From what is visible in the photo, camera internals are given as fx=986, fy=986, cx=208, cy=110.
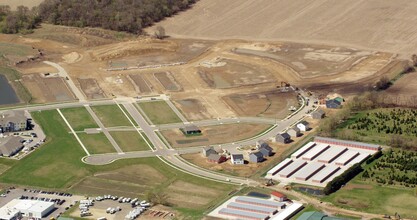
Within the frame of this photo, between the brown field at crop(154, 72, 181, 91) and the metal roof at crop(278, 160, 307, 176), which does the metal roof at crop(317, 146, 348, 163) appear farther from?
the brown field at crop(154, 72, 181, 91)

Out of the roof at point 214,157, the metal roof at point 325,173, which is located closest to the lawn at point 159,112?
the roof at point 214,157

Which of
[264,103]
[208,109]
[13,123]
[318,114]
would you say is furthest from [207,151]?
[13,123]

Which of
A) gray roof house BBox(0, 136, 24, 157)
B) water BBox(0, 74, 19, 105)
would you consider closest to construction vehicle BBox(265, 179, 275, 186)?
gray roof house BBox(0, 136, 24, 157)

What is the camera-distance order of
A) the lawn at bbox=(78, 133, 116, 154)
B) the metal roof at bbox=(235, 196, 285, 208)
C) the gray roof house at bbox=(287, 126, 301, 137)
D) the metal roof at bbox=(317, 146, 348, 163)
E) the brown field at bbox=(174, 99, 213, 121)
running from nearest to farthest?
the metal roof at bbox=(235, 196, 285, 208) < the metal roof at bbox=(317, 146, 348, 163) < the lawn at bbox=(78, 133, 116, 154) < the gray roof house at bbox=(287, 126, 301, 137) < the brown field at bbox=(174, 99, 213, 121)

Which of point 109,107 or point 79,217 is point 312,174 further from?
point 109,107

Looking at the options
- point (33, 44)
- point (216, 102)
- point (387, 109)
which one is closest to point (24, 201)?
point (216, 102)

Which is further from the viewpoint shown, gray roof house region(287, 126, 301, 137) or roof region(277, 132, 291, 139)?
gray roof house region(287, 126, 301, 137)

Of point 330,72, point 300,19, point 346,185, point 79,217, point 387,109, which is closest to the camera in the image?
point 79,217
